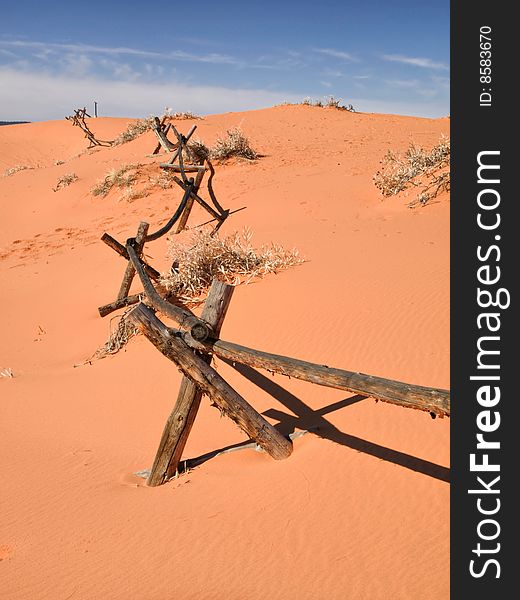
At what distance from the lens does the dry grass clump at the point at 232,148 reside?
18.3m

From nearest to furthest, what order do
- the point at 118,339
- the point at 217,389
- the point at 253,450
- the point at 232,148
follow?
the point at 217,389 < the point at 253,450 < the point at 118,339 < the point at 232,148

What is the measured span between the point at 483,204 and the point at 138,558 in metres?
3.02

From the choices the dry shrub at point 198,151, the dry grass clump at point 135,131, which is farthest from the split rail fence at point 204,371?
the dry grass clump at point 135,131

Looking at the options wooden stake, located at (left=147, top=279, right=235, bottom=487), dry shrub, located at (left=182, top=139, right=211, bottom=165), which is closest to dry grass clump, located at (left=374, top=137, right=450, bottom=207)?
dry shrub, located at (left=182, top=139, right=211, bottom=165)

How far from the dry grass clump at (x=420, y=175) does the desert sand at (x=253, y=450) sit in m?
0.33

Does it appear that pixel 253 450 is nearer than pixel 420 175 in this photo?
Yes

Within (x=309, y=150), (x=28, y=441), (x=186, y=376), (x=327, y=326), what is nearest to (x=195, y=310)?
(x=327, y=326)

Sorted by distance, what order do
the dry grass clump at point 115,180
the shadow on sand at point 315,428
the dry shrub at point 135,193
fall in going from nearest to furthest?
the shadow on sand at point 315,428 < the dry shrub at point 135,193 < the dry grass clump at point 115,180

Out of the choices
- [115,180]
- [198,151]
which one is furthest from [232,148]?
[115,180]

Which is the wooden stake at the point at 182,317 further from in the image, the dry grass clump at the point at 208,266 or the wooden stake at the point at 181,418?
the dry grass clump at the point at 208,266

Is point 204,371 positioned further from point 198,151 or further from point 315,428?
point 198,151

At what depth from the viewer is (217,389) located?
4.29 m

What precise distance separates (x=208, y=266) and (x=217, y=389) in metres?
4.10

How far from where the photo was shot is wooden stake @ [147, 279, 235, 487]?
4.42 meters
